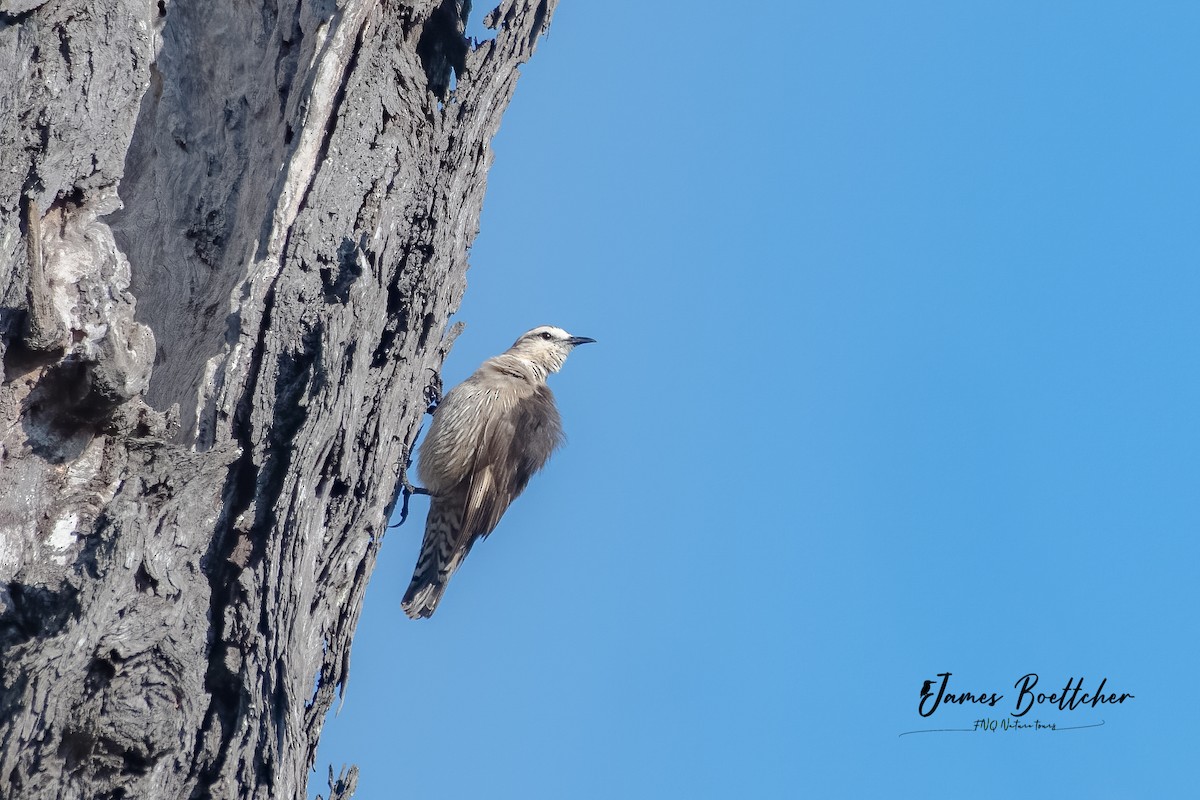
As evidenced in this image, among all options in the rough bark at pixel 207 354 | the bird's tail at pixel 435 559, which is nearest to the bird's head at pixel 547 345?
the bird's tail at pixel 435 559

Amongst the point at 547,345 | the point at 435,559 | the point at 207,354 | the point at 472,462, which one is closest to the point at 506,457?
the point at 472,462

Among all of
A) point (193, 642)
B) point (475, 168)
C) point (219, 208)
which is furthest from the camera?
point (475, 168)

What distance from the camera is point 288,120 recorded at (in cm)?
299

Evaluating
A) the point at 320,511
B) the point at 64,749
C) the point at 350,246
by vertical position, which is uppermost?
the point at 350,246

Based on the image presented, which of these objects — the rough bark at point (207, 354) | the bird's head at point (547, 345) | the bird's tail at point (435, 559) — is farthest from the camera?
the bird's head at point (547, 345)

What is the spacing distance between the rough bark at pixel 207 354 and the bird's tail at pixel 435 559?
2.74 meters

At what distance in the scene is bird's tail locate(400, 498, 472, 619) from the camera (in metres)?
5.88

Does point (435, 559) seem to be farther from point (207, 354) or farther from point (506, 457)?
point (207, 354)

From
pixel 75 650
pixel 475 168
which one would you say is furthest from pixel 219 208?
pixel 75 650

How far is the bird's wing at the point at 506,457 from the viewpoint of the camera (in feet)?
19.5

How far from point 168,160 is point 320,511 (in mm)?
1169

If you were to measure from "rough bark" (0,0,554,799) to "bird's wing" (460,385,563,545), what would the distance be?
104 inches

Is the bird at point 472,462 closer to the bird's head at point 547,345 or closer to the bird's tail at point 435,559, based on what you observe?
the bird's tail at point 435,559

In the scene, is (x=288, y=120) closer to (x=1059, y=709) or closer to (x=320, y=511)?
(x=320, y=511)
